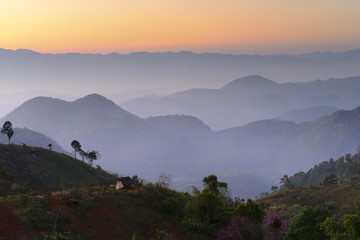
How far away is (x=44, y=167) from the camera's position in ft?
272

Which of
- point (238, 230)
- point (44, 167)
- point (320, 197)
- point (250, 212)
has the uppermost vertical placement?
point (44, 167)

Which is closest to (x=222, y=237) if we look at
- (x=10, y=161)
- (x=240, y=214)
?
(x=240, y=214)

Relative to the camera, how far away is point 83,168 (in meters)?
92.0

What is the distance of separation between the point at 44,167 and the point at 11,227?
185ft

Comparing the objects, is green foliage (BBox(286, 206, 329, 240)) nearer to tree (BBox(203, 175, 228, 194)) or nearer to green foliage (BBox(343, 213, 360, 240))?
green foliage (BBox(343, 213, 360, 240))

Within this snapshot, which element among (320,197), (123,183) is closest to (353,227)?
(123,183)

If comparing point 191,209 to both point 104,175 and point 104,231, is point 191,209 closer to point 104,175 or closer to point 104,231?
point 104,231

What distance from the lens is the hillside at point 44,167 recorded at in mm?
75688

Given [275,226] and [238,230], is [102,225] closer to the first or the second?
[238,230]

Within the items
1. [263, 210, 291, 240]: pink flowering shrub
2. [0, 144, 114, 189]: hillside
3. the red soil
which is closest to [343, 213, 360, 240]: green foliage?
[263, 210, 291, 240]: pink flowering shrub

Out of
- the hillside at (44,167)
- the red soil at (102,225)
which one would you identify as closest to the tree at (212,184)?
the red soil at (102,225)

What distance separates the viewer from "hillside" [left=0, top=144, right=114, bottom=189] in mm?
75688

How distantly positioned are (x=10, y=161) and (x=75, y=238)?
5800cm

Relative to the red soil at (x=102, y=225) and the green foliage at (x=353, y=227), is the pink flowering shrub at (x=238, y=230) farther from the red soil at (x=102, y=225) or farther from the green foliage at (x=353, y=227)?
the green foliage at (x=353, y=227)
